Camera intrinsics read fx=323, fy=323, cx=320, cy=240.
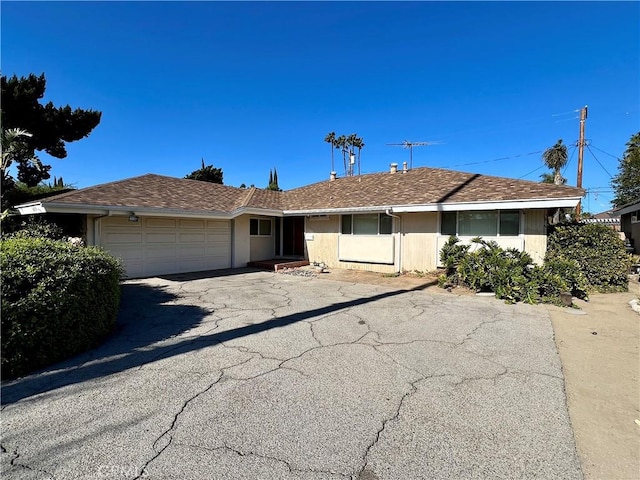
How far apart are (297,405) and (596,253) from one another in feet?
34.0

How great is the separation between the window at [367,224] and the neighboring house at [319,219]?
40 millimetres

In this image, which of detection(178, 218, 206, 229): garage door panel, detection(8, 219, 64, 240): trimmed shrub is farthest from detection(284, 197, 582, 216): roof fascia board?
detection(8, 219, 64, 240): trimmed shrub

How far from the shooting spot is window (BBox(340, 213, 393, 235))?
41.8ft

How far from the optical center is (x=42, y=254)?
4273 mm

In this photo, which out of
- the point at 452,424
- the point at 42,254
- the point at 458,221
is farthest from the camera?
the point at 458,221

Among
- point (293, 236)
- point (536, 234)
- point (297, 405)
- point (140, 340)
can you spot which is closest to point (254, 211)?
point (293, 236)

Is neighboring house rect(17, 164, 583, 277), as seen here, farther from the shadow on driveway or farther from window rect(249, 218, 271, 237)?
the shadow on driveway

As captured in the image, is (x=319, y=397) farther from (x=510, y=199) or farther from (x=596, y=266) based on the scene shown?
(x=596, y=266)

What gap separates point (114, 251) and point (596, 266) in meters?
14.7

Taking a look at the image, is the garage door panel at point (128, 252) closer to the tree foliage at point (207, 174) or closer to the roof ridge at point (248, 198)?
the roof ridge at point (248, 198)

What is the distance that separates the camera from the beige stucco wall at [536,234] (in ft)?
32.7

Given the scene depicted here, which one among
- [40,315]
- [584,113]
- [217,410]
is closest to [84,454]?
[217,410]

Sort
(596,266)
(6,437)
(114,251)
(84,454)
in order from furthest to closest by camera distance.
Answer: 1. (114,251)
2. (596,266)
3. (6,437)
4. (84,454)

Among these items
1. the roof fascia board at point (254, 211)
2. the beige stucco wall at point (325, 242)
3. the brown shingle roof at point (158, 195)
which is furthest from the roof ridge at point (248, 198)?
the beige stucco wall at point (325, 242)
